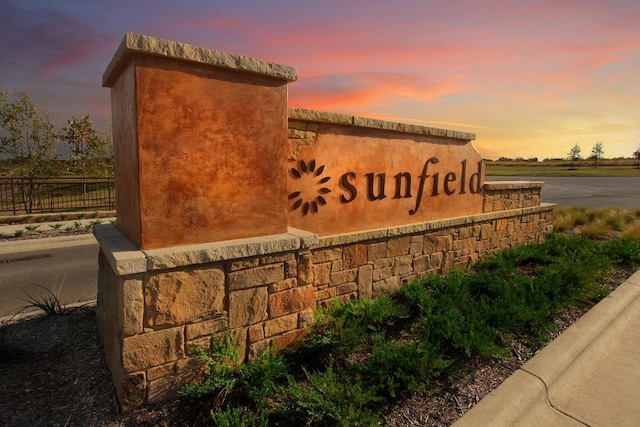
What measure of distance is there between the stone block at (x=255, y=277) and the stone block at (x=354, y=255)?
1480 millimetres

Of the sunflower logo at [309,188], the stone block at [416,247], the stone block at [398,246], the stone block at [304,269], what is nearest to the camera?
the stone block at [304,269]

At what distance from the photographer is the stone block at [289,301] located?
3359mm

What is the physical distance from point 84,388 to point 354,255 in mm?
3105

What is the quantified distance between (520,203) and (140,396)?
25.8ft

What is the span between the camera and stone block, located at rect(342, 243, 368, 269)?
15.4 feet

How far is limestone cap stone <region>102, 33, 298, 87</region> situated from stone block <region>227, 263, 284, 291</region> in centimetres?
173

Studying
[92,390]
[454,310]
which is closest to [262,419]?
[92,390]

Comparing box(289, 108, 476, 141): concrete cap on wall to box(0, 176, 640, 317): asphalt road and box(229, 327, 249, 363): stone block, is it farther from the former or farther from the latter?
box(0, 176, 640, 317): asphalt road

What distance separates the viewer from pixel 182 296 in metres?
2.87

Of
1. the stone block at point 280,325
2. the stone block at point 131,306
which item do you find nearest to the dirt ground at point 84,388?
the stone block at point 131,306

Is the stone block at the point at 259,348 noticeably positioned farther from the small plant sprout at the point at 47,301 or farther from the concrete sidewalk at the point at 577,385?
the small plant sprout at the point at 47,301

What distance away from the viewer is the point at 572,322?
4301mm

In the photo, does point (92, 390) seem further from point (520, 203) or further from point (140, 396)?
point (520, 203)

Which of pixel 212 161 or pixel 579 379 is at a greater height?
pixel 212 161
